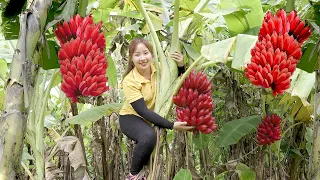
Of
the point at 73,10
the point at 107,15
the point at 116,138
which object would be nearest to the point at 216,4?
the point at 107,15

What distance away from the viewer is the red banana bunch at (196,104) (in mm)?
1272

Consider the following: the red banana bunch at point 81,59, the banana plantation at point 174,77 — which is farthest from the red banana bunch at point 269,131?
the red banana bunch at point 81,59

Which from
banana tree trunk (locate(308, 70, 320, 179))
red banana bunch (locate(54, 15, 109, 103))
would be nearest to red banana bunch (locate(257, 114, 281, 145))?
banana tree trunk (locate(308, 70, 320, 179))

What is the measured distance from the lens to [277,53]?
0.85 meters

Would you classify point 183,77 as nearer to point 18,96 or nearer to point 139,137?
point 139,137

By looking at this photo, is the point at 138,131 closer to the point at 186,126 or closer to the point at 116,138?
the point at 186,126

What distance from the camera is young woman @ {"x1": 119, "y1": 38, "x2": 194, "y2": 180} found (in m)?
1.41

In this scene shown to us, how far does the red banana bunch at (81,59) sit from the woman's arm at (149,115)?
0.47 meters

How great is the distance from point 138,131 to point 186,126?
237 millimetres

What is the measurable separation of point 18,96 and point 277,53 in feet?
1.82

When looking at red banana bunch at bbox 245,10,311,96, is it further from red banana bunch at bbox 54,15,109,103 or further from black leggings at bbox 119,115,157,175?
black leggings at bbox 119,115,157,175

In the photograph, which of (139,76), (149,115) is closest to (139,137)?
(149,115)

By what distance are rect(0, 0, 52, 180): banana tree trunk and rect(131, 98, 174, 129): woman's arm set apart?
0.56 meters

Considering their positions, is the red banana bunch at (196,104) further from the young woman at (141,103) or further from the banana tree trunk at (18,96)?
the banana tree trunk at (18,96)
